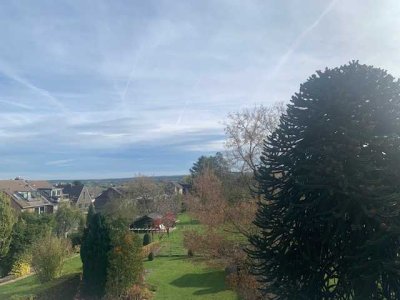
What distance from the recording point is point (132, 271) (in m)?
18.6

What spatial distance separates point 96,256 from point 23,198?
109 feet

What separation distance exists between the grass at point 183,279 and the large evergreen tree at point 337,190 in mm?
11657

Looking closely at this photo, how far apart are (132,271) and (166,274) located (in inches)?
280

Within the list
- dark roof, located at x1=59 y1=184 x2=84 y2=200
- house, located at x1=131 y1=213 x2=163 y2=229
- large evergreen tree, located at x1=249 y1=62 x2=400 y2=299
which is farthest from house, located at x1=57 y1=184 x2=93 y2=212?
large evergreen tree, located at x1=249 y1=62 x2=400 y2=299

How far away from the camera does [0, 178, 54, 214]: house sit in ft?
148

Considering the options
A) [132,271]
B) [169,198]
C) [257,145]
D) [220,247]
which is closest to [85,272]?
[132,271]

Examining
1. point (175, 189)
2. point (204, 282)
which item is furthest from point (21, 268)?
point (175, 189)

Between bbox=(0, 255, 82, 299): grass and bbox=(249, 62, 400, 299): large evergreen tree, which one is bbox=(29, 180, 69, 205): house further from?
bbox=(249, 62, 400, 299): large evergreen tree

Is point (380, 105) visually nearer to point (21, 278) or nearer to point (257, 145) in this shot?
point (257, 145)

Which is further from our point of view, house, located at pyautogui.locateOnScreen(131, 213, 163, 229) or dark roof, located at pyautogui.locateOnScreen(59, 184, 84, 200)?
dark roof, located at pyautogui.locateOnScreen(59, 184, 84, 200)

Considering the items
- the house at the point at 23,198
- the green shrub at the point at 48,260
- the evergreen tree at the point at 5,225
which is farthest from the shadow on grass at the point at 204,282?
the house at the point at 23,198

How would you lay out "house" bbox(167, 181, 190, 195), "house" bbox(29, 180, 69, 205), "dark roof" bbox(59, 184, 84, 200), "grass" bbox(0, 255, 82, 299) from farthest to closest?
"house" bbox(167, 181, 190, 195), "dark roof" bbox(59, 184, 84, 200), "house" bbox(29, 180, 69, 205), "grass" bbox(0, 255, 82, 299)

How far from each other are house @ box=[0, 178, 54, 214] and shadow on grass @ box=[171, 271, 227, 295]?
2749 centimetres

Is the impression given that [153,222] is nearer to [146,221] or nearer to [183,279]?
[146,221]
